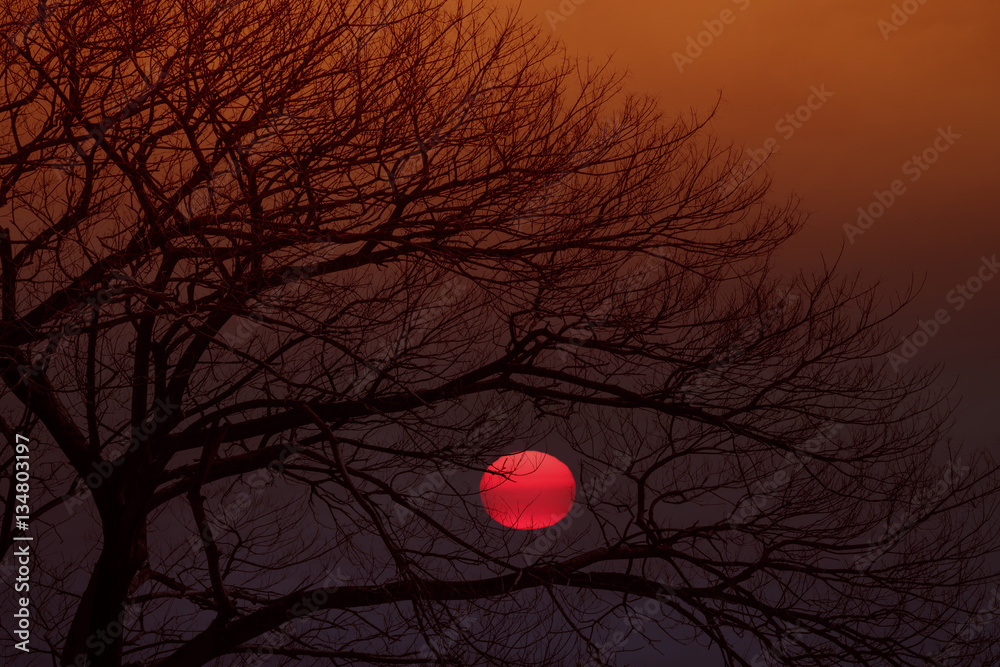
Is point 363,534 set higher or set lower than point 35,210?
lower

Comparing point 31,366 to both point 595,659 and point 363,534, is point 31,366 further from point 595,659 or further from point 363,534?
point 595,659

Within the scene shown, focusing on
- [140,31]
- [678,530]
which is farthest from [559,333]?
[140,31]

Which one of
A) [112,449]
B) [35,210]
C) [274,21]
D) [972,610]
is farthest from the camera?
[112,449]

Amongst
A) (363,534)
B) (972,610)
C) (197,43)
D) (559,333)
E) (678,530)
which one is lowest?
(972,610)

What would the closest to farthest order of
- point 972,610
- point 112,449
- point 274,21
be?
point 274,21 < point 972,610 < point 112,449

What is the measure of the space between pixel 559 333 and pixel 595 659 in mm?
2122

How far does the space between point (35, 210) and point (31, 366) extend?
1084 mm

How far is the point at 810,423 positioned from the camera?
19.7 ft

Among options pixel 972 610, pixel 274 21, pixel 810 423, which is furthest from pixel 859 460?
pixel 274 21

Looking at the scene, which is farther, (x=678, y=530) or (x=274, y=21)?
(x=678, y=530)

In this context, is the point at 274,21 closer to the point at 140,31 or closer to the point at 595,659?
the point at 140,31

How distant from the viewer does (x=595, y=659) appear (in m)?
5.31

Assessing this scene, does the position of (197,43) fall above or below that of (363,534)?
above

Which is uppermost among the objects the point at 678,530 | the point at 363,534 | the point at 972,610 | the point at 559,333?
the point at 559,333
